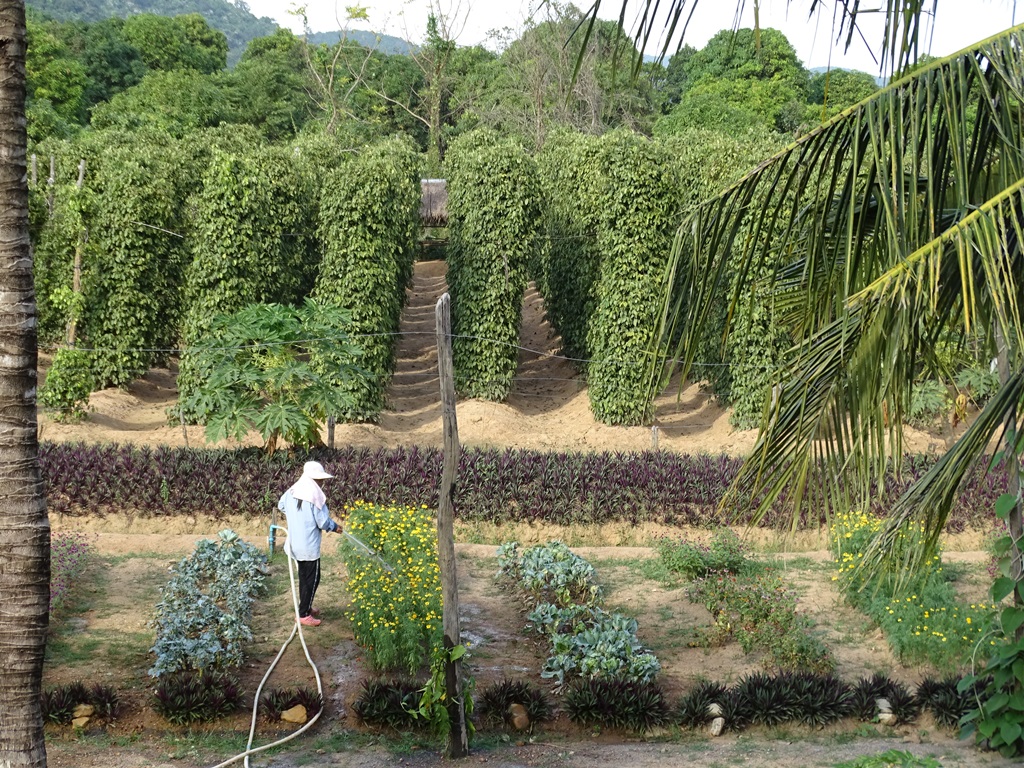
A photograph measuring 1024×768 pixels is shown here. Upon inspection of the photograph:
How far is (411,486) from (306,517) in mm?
3912

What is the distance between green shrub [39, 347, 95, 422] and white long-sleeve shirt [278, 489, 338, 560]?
333 inches

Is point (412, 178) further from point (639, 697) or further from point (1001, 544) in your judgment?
point (1001, 544)

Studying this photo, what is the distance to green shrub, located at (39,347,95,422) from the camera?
1512 centimetres

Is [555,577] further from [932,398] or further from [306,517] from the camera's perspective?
[932,398]

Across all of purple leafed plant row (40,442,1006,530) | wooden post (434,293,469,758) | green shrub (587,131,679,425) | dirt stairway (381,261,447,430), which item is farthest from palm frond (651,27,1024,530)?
green shrub (587,131,679,425)

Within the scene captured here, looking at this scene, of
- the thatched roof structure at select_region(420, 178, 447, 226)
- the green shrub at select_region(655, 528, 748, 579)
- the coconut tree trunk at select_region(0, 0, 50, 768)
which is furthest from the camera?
the thatched roof structure at select_region(420, 178, 447, 226)

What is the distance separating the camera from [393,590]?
8.10 metres

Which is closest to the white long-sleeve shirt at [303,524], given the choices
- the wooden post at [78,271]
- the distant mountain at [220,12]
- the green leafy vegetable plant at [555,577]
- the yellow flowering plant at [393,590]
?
the yellow flowering plant at [393,590]

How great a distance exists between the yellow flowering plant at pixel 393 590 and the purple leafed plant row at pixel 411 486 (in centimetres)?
280

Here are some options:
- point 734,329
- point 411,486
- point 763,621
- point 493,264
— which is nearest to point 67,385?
point 411,486

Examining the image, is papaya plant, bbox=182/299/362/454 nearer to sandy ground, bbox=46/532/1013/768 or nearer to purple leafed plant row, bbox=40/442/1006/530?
purple leafed plant row, bbox=40/442/1006/530

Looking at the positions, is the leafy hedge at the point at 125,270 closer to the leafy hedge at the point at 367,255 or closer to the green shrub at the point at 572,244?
the leafy hedge at the point at 367,255

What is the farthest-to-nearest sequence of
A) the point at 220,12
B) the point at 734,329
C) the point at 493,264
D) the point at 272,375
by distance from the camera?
the point at 220,12 → the point at 493,264 → the point at 734,329 → the point at 272,375

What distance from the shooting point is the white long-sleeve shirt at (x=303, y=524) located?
8.15 m
